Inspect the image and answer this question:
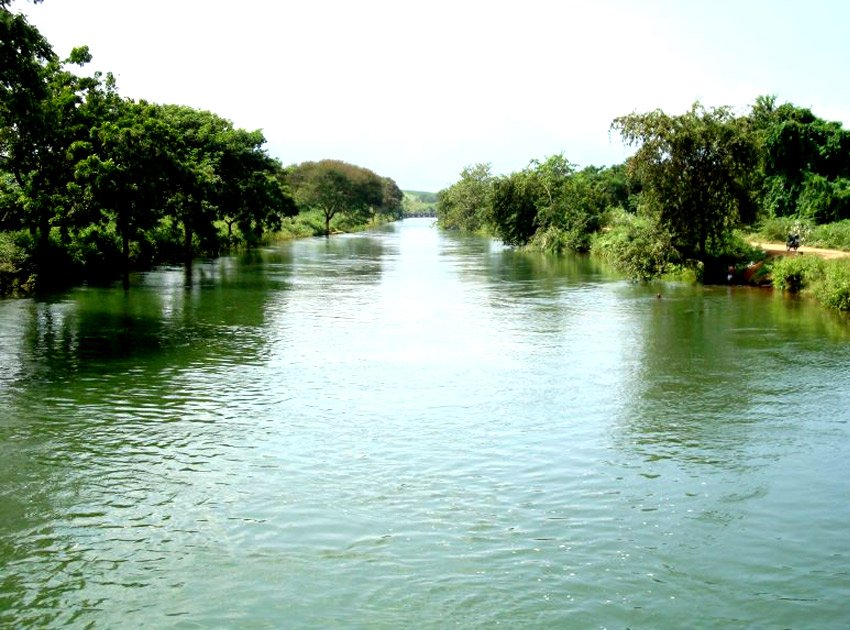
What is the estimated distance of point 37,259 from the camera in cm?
4528

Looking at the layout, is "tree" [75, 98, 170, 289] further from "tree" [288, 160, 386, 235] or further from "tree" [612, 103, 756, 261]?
"tree" [288, 160, 386, 235]

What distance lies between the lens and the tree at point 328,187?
450 feet

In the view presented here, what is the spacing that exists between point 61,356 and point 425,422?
12.8 metres

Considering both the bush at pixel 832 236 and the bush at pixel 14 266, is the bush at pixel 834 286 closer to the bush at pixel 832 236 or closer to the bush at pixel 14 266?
the bush at pixel 832 236

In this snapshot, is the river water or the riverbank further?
the riverbank

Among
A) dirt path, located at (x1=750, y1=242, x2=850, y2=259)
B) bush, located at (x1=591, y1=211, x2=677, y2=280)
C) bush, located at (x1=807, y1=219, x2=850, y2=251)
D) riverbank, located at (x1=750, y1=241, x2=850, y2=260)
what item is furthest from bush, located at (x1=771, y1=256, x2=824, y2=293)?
bush, located at (x1=807, y1=219, x2=850, y2=251)

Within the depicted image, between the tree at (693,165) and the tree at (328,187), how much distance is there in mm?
86758

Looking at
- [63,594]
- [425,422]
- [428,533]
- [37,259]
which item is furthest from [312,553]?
[37,259]

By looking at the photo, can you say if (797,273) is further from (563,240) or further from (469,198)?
(469,198)

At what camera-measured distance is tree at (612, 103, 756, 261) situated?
47938 millimetres

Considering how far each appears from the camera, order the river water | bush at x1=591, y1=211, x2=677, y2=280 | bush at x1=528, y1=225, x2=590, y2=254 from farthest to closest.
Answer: bush at x1=528, y1=225, x2=590, y2=254 → bush at x1=591, y1=211, x2=677, y2=280 → the river water

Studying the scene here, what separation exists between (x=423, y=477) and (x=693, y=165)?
127ft

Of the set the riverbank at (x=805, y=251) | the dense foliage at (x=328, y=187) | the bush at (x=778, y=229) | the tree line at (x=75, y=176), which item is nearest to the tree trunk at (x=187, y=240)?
the tree line at (x=75, y=176)

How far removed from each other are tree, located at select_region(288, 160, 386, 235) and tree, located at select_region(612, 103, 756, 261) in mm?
86758
